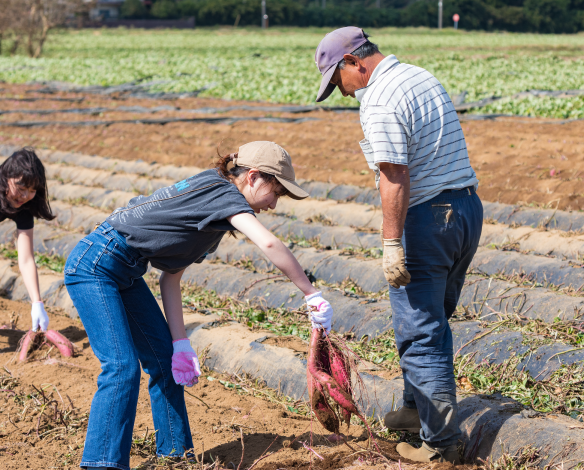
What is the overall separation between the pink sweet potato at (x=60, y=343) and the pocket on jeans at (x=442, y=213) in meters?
2.62

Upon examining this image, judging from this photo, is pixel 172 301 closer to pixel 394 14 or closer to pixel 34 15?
pixel 34 15

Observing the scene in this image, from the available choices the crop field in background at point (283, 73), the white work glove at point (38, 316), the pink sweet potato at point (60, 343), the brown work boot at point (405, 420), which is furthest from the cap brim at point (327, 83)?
the crop field in background at point (283, 73)

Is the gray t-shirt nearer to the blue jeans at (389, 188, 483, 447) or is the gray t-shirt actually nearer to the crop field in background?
the blue jeans at (389, 188, 483, 447)

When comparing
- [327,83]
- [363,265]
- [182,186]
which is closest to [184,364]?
[182,186]

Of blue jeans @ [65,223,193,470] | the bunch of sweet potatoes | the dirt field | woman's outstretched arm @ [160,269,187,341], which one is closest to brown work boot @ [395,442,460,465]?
the bunch of sweet potatoes

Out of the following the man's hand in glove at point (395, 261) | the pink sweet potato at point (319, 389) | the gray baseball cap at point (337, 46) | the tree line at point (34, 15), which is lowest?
the pink sweet potato at point (319, 389)

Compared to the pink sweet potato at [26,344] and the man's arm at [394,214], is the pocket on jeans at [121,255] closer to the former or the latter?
the man's arm at [394,214]

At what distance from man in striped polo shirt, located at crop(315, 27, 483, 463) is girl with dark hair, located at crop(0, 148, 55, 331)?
6.42 feet

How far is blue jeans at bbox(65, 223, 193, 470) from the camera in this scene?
7.51ft

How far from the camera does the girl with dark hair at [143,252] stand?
221 centimetres

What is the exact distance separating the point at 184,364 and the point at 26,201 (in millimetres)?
1799

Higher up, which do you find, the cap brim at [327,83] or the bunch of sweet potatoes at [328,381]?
the cap brim at [327,83]

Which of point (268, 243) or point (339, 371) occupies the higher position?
point (268, 243)

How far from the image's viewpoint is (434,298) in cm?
246
